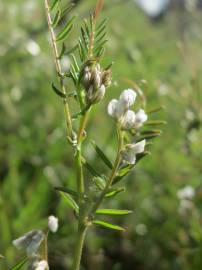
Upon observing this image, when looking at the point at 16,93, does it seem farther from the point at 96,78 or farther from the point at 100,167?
the point at 96,78

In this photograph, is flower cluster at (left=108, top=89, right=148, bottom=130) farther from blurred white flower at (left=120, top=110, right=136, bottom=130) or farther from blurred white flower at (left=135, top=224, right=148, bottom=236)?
blurred white flower at (left=135, top=224, right=148, bottom=236)

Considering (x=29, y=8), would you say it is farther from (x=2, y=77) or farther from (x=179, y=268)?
(x=179, y=268)

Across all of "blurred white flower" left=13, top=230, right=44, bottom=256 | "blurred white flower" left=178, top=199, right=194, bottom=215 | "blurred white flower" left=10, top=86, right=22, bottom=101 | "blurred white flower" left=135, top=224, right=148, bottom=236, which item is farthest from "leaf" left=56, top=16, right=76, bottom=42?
"blurred white flower" left=10, top=86, right=22, bottom=101

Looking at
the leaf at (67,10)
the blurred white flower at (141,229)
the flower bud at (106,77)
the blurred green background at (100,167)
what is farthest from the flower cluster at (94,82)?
the blurred white flower at (141,229)

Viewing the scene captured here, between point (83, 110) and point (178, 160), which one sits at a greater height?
point (83, 110)

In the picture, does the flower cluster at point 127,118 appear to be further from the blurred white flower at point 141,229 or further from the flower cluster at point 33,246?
the blurred white flower at point 141,229

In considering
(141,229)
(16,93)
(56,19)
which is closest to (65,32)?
(56,19)

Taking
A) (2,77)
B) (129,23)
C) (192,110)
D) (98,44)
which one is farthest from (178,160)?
(129,23)
